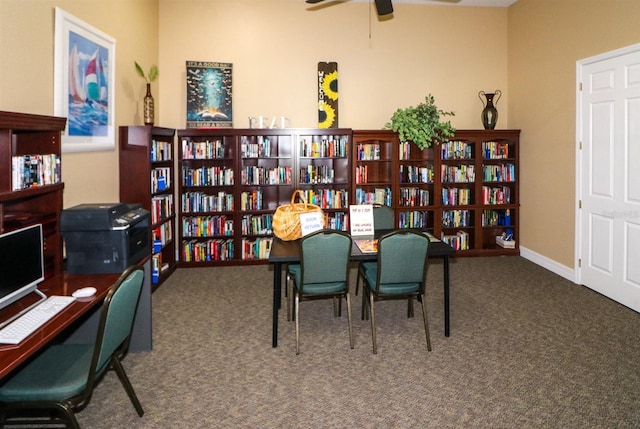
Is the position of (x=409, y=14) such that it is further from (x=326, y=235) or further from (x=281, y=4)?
(x=326, y=235)

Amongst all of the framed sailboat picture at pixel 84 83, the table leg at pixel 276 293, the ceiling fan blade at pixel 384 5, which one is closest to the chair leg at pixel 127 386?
the table leg at pixel 276 293

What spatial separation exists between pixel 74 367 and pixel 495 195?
6019mm

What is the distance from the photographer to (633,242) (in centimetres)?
456

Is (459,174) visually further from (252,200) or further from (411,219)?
(252,200)

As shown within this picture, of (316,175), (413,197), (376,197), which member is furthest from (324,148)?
(413,197)

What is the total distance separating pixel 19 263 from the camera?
8.10ft

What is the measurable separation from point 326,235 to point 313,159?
11.2 feet

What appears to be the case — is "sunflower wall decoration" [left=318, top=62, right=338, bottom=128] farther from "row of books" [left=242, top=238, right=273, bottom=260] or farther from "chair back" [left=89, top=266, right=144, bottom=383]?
"chair back" [left=89, top=266, right=144, bottom=383]

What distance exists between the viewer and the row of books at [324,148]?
21.0 feet

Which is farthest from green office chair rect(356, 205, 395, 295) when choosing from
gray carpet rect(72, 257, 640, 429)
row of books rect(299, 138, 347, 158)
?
row of books rect(299, 138, 347, 158)

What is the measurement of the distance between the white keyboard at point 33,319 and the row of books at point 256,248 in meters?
3.83

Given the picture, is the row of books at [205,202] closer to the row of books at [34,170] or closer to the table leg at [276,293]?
the table leg at [276,293]

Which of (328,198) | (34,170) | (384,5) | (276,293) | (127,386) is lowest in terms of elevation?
(127,386)

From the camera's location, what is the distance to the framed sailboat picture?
3.66 metres
